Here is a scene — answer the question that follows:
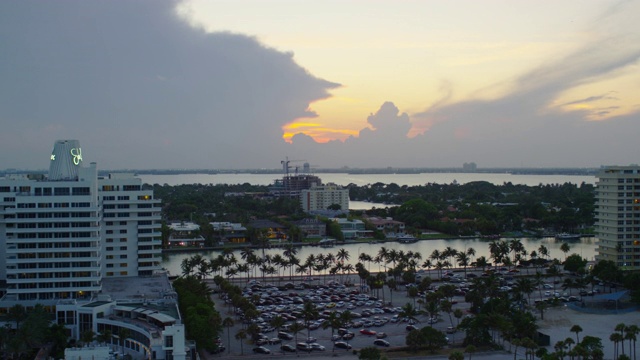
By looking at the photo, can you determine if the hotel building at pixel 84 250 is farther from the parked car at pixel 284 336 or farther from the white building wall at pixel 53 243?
the parked car at pixel 284 336

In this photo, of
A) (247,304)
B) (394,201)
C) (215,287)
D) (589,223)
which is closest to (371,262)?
(215,287)

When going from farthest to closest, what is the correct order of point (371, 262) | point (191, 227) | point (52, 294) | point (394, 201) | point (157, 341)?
point (394, 201), point (191, 227), point (371, 262), point (52, 294), point (157, 341)

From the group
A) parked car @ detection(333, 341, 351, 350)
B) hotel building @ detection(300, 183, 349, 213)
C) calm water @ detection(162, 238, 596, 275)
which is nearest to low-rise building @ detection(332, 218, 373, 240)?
calm water @ detection(162, 238, 596, 275)

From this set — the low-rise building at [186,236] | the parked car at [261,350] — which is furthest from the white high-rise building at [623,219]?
the low-rise building at [186,236]

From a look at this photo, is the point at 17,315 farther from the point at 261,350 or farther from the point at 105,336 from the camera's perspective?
the point at 261,350

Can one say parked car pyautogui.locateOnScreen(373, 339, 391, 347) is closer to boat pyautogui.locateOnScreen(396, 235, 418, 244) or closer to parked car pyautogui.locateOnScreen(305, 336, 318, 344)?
parked car pyautogui.locateOnScreen(305, 336, 318, 344)

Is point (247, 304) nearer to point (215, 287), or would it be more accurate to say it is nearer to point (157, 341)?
point (157, 341)
